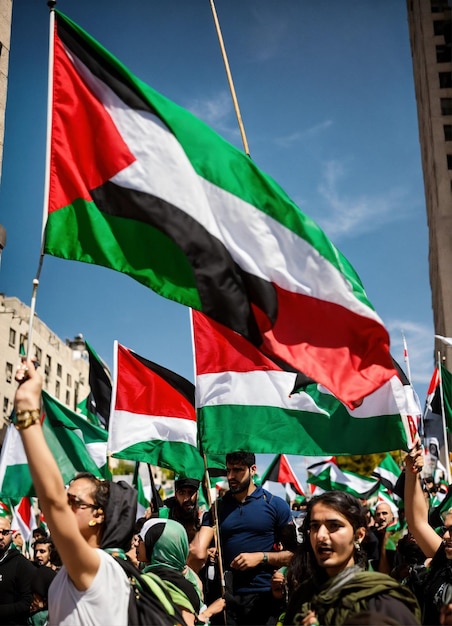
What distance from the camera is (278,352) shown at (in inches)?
186

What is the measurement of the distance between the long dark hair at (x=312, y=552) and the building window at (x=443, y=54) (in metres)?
66.3

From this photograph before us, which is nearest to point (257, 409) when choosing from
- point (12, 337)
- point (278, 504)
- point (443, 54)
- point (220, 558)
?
point (278, 504)

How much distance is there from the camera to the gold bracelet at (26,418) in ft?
9.84

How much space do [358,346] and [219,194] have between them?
4.33 ft

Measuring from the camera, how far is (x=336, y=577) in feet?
11.7

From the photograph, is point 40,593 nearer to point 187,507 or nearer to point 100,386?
point 187,507

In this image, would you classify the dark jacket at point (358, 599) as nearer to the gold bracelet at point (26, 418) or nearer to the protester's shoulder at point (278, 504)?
the gold bracelet at point (26, 418)

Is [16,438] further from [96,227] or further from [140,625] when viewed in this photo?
[140,625]

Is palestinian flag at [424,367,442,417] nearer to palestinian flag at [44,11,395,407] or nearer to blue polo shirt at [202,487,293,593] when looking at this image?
blue polo shirt at [202,487,293,593]

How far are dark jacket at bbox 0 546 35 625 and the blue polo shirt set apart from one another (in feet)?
6.67

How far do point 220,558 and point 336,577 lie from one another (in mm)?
1574

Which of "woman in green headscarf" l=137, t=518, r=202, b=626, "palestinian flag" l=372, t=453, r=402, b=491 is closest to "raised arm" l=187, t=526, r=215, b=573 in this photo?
"woman in green headscarf" l=137, t=518, r=202, b=626

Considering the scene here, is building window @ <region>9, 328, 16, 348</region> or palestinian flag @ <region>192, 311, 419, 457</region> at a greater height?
building window @ <region>9, 328, 16, 348</region>

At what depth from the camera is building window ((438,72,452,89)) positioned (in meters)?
62.7
